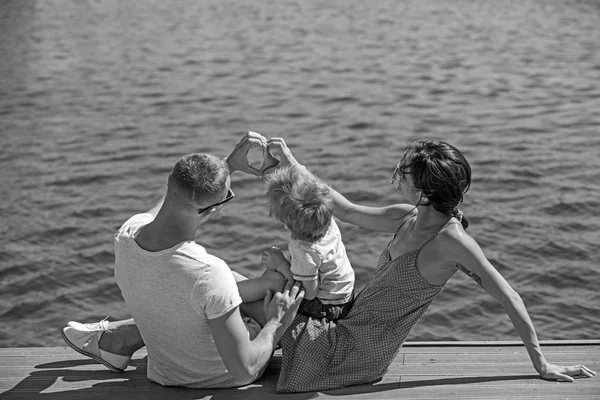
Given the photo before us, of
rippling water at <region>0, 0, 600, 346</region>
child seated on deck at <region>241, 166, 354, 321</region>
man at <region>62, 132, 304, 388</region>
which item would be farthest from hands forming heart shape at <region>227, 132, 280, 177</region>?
rippling water at <region>0, 0, 600, 346</region>

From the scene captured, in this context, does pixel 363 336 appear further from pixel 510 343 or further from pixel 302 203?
pixel 510 343

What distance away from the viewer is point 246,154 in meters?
3.95

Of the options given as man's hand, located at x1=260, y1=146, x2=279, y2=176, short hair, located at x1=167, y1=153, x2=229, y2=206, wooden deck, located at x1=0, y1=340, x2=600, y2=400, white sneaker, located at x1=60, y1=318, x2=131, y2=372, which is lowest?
wooden deck, located at x1=0, y1=340, x2=600, y2=400

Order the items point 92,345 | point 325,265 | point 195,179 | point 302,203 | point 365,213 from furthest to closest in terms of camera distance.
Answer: point 365,213
point 92,345
point 325,265
point 302,203
point 195,179

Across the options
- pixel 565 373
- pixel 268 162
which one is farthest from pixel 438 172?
pixel 565 373

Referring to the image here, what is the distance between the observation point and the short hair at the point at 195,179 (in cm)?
324

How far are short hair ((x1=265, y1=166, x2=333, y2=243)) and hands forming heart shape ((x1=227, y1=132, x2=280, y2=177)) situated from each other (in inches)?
15.0

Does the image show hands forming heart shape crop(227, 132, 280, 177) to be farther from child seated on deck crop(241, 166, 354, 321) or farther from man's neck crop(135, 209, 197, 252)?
man's neck crop(135, 209, 197, 252)

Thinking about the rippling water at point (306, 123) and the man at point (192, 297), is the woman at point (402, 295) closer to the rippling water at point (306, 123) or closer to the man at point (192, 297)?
the man at point (192, 297)

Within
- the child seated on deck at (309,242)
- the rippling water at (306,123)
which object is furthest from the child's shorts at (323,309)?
the rippling water at (306,123)

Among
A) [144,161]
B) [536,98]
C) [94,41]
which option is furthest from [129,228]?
[94,41]

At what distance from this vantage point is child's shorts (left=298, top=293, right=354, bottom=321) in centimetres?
369

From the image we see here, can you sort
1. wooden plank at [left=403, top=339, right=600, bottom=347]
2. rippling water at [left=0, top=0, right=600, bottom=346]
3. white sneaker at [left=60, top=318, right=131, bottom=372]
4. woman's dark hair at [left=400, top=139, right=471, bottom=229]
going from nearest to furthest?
woman's dark hair at [left=400, top=139, right=471, bottom=229]
white sneaker at [left=60, top=318, right=131, bottom=372]
wooden plank at [left=403, top=339, right=600, bottom=347]
rippling water at [left=0, top=0, right=600, bottom=346]

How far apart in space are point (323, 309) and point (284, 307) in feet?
0.76
